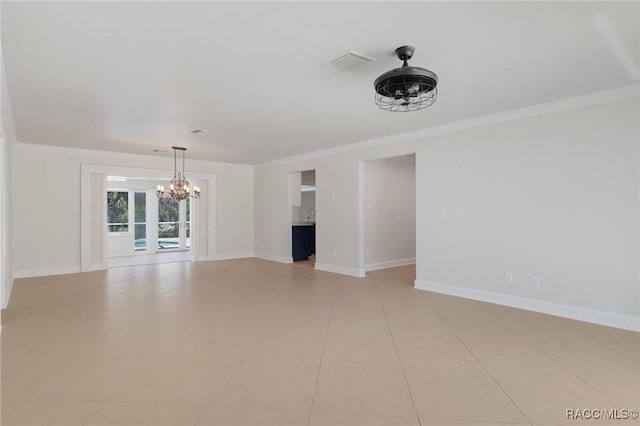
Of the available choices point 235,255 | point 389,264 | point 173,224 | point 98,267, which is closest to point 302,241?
point 235,255

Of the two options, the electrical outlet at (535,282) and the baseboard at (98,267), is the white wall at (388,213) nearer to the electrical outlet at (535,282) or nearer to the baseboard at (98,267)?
the electrical outlet at (535,282)

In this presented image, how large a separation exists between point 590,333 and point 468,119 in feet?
9.67

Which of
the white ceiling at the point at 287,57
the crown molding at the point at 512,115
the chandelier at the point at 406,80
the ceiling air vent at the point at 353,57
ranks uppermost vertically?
the white ceiling at the point at 287,57

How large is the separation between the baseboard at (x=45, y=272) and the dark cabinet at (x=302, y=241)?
4.64m

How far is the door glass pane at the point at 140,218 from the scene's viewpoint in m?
11.2

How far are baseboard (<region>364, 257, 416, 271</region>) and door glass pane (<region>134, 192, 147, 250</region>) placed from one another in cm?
772

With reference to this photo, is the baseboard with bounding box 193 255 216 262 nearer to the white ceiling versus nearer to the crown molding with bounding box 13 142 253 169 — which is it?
the crown molding with bounding box 13 142 253 169

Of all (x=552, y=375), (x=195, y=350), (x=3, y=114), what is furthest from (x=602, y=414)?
(x=3, y=114)

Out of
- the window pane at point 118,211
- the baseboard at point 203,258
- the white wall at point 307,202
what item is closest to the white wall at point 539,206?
the baseboard at point 203,258

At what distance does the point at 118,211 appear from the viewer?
35.9ft

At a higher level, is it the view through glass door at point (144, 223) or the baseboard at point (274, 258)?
the view through glass door at point (144, 223)

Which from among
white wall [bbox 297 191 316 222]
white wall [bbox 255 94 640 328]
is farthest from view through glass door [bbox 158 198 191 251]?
white wall [bbox 255 94 640 328]

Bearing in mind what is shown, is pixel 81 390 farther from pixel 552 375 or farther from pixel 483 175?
→ pixel 483 175

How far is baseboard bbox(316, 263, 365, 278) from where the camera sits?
22.1ft
